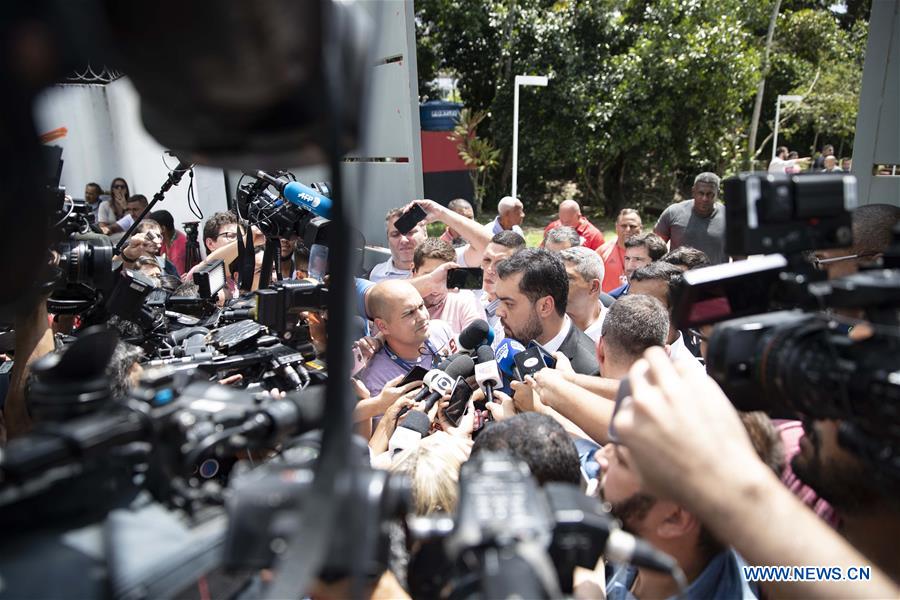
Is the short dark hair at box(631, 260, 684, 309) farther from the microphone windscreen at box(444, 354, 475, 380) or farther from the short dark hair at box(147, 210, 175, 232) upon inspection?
the short dark hair at box(147, 210, 175, 232)

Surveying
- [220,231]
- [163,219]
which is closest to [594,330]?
[220,231]

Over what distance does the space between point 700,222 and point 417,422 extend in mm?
4446

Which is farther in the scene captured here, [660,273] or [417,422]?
[660,273]

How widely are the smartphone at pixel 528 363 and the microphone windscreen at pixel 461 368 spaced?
0.23m

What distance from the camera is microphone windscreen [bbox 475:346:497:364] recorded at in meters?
2.75

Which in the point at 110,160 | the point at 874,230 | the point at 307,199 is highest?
the point at 110,160

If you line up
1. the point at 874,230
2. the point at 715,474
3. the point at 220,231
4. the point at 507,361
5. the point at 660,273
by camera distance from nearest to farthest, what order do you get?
the point at 715,474 → the point at 507,361 → the point at 874,230 → the point at 660,273 → the point at 220,231

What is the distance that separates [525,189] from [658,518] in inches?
669

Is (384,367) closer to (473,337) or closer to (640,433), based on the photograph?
(473,337)

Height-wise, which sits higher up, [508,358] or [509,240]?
[509,240]

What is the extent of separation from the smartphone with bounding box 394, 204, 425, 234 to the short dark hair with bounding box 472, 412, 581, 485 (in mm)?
2599

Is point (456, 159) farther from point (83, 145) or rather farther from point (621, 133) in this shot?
point (83, 145)

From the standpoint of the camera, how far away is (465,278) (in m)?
3.66

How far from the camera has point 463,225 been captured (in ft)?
16.6
